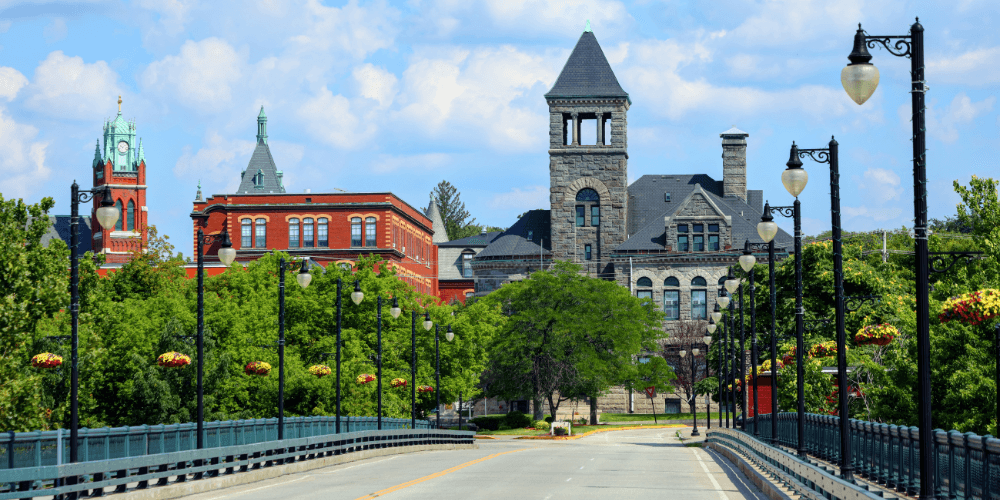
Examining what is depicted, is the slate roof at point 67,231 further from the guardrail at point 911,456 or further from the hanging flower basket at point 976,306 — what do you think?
the hanging flower basket at point 976,306

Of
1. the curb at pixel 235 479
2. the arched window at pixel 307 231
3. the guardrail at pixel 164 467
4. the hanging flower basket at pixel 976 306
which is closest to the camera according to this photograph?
the guardrail at pixel 164 467

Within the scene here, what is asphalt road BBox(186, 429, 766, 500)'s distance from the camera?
71.2ft

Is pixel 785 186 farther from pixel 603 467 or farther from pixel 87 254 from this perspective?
pixel 87 254

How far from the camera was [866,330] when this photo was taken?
26141 mm

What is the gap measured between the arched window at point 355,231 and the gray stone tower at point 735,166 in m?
33.4

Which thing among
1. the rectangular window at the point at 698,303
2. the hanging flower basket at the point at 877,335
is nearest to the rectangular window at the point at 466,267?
the rectangular window at the point at 698,303

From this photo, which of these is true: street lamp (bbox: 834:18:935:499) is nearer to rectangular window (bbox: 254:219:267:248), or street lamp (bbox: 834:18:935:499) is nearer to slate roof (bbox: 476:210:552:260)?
slate roof (bbox: 476:210:552:260)

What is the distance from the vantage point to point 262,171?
130 meters

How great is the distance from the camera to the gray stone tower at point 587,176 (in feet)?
327

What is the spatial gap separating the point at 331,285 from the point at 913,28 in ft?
182

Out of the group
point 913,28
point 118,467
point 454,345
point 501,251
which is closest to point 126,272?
point 454,345

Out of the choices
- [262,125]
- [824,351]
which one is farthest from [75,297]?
[262,125]

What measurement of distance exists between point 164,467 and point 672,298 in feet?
254

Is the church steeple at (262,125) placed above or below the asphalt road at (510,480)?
above
